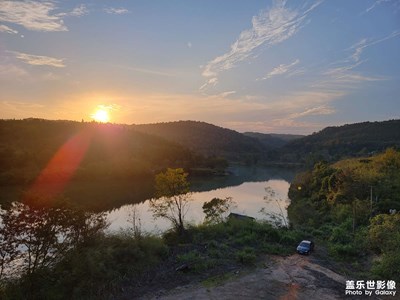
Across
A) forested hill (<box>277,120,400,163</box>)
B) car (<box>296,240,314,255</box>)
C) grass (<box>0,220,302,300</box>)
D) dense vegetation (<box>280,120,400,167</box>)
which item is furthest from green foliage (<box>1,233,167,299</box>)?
forested hill (<box>277,120,400,163</box>)

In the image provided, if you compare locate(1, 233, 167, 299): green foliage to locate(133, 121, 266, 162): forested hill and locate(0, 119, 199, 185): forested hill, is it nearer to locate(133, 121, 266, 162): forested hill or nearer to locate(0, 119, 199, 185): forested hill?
locate(0, 119, 199, 185): forested hill

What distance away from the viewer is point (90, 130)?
5059 inches

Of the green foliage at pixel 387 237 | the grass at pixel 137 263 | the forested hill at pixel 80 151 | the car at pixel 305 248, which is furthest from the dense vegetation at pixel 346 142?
the grass at pixel 137 263

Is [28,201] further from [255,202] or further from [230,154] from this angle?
[230,154]

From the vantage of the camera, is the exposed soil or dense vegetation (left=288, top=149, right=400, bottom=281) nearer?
the exposed soil

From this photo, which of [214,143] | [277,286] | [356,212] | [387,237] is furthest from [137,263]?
[214,143]

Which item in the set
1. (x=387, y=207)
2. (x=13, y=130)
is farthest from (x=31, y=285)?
(x=13, y=130)

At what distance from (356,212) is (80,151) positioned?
8555 cm

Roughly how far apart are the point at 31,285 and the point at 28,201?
3080mm

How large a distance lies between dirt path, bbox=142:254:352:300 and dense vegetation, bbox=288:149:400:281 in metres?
3.01

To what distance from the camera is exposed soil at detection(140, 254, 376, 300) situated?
13.2 metres

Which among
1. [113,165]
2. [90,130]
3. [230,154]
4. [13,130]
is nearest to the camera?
[113,165]

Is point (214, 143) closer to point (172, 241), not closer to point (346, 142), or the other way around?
point (346, 142)

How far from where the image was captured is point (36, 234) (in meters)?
13.0
